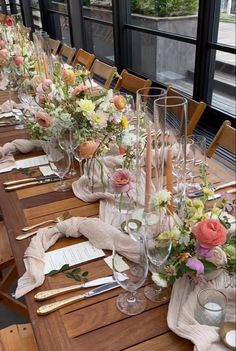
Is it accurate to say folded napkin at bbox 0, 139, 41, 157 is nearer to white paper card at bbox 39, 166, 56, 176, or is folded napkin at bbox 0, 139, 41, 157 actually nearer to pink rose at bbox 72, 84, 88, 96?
white paper card at bbox 39, 166, 56, 176

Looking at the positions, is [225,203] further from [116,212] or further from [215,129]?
[215,129]

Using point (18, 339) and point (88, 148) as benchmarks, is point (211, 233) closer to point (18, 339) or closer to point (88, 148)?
point (88, 148)

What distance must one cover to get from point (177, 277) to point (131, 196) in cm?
35

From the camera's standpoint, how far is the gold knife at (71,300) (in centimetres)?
84

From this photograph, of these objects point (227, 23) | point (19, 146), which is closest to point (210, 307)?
point (19, 146)

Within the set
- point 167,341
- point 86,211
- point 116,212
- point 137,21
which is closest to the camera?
point 167,341

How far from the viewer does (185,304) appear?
2.61ft

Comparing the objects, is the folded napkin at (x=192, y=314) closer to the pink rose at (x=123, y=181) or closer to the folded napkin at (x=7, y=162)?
the pink rose at (x=123, y=181)

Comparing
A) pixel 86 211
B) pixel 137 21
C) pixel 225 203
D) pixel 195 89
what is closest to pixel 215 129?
pixel 195 89

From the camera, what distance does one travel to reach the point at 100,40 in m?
5.36

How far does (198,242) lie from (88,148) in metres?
0.62

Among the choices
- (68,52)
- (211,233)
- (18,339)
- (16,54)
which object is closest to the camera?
(211,233)

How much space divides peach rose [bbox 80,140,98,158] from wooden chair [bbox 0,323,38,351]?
0.62 m

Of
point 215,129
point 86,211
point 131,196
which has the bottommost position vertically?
point 215,129
